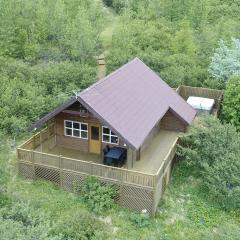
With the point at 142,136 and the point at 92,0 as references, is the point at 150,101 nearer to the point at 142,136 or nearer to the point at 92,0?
the point at 142,136

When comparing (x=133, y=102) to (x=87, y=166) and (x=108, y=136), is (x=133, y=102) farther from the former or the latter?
(x=87, y=166)

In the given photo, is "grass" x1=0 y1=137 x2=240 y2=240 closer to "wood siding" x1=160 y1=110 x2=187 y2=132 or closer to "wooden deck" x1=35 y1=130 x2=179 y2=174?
"wooden deck" x1=35 y1=130 x2=179 y2=174

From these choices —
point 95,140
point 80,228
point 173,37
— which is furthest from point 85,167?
point 173,37

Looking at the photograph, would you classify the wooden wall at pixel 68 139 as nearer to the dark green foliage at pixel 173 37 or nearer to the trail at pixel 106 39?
the dark green foliage at pixel 173 37

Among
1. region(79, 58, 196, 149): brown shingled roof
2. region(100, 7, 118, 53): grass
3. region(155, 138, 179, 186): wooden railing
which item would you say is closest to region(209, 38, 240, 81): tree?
region(79, 58, 196, 149): brown shingled roof

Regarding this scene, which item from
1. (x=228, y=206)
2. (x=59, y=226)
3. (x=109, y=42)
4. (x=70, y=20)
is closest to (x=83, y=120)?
(x=59, y=226)

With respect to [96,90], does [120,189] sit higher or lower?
lower
